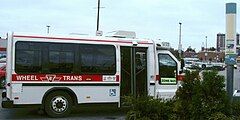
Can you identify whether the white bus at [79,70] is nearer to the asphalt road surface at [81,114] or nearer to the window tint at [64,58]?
the window tint at [64,58]

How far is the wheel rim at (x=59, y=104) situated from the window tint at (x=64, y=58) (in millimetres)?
814

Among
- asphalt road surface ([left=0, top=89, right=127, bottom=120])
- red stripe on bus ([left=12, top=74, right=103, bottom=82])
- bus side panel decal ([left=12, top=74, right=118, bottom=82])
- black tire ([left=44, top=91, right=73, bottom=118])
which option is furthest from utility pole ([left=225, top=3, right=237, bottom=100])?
black tire ([left=44, top=91, right=73, bottom=118])

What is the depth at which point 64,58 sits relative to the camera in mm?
12445

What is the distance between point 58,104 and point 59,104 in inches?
1.2

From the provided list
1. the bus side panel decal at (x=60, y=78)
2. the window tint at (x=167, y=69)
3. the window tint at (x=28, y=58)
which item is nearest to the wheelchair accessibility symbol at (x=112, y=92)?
the bus side panel decal at (x=60, y=78)

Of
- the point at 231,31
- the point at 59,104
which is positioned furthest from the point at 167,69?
the point at 231,31

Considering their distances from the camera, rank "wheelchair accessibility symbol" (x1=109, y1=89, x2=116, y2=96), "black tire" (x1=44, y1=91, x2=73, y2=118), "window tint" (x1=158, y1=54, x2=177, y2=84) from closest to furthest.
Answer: "black tire" (x1=44, y1=91, x2=73, y2=118)
"wheelchair accessibility symbol" (x1=109, y1=89, x2=116, y2=96)
"window tint" (x1=158, y1=54, x2=177, y2=84)

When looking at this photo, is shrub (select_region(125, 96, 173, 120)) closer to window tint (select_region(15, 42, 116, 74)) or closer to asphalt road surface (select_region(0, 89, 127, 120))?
asphalt road surface (select_region(0, 89, 127, 120))

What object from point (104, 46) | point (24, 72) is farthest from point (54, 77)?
point (104, 46)

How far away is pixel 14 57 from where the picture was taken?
38.8 ft

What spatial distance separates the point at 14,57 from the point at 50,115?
2.01 metres

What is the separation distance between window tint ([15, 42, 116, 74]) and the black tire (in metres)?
0.72

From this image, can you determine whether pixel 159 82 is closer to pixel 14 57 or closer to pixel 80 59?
pixel 80 59

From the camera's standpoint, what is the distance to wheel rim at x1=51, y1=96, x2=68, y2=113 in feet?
40.7
